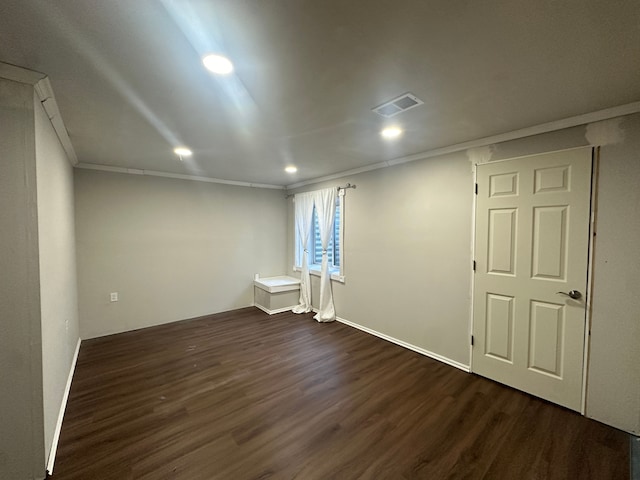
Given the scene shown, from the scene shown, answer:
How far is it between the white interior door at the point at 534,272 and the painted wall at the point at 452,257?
10cm

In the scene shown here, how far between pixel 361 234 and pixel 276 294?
192 cm

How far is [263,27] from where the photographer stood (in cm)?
115

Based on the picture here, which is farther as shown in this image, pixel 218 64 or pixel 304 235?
pixel 304 235

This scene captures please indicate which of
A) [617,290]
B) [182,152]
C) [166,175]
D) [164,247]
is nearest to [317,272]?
[164,247]

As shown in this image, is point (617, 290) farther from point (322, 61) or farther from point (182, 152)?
point (182, 152)

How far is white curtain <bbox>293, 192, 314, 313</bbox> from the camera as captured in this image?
4.75 metres

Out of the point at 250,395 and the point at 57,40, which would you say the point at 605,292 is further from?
the point at 57,40

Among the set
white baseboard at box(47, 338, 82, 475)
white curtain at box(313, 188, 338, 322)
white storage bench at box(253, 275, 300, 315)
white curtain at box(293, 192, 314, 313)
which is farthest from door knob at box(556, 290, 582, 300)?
white baseboard at box(47, 338, 82, 475)

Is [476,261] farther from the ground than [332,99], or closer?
closer

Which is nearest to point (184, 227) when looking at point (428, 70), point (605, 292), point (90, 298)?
point (90, 298)

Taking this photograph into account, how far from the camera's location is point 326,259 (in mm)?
4367

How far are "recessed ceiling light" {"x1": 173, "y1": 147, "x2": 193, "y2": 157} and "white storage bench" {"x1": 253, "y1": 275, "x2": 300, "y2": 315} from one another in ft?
8.20

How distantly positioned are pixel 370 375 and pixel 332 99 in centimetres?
258

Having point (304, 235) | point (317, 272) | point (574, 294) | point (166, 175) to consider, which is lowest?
point (317, 272)
